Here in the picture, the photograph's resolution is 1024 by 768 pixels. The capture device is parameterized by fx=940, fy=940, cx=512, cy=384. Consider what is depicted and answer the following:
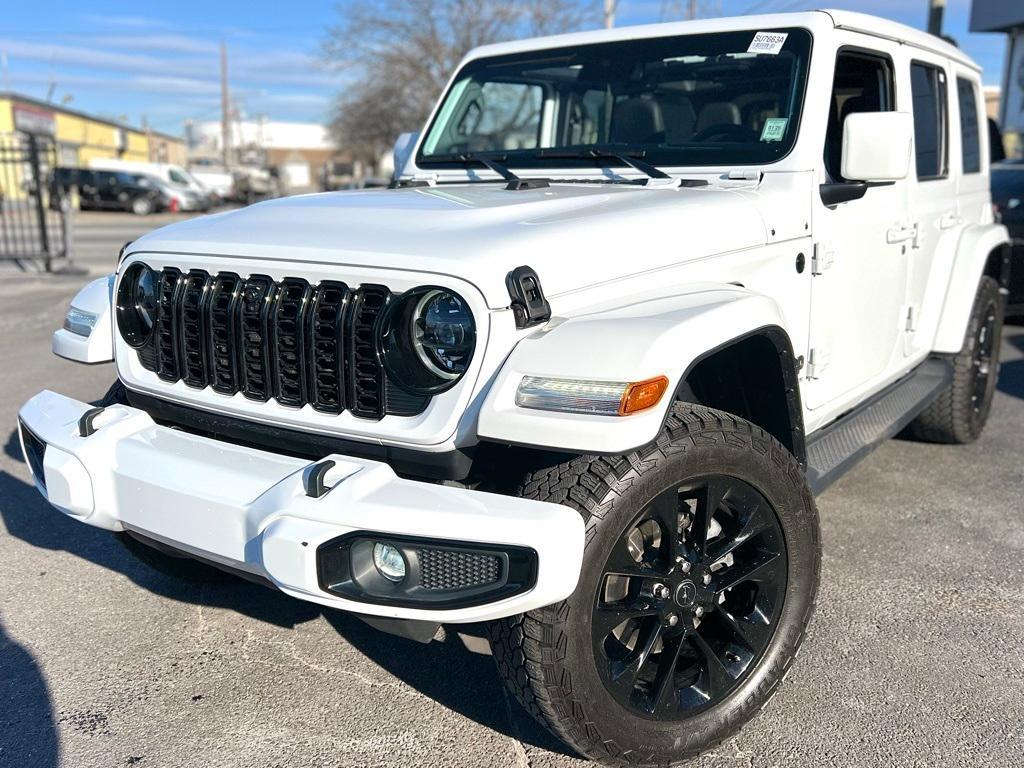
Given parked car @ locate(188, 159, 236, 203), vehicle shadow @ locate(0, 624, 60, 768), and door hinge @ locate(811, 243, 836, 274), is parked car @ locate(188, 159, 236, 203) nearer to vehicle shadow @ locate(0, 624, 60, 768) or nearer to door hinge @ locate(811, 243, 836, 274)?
vehicle shadow @ locate(0, 624, 60, 768)

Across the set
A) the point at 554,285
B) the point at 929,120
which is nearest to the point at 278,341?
the point at 554,285

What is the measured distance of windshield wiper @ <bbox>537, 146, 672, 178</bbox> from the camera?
133 inches

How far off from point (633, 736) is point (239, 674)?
1321 millimetres

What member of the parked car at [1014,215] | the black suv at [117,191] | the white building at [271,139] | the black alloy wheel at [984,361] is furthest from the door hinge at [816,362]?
the white building at [271,139]

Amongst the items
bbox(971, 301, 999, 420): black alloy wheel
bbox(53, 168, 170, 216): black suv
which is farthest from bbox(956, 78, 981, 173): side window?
bbox(53, 168, 170, 216): black suv

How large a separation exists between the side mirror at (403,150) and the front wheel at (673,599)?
7.90 ft

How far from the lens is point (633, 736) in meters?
2.33

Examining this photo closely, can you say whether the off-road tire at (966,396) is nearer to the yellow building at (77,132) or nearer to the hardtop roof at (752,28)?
the hardtop roof at (752,28)

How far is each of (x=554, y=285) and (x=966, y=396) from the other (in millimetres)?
3394

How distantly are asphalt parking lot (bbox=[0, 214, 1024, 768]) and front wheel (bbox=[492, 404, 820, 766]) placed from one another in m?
0.21

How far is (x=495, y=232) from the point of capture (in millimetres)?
2434

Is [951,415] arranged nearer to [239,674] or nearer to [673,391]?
[673,391]

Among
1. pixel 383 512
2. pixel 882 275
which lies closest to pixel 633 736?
pixel 383 512

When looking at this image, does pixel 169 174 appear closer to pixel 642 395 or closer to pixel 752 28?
pixel 752 28
